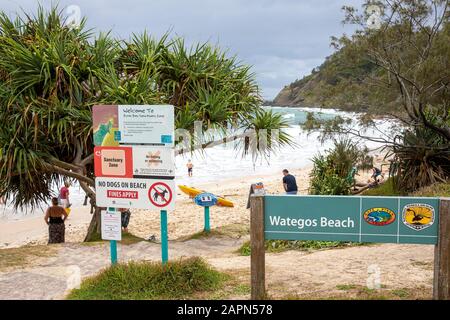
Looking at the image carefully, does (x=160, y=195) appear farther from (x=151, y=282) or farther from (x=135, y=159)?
(x=151, y=282)

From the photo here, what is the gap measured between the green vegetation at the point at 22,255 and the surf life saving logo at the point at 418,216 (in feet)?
19.6

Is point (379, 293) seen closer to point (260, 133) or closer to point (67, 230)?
point (260, 133)

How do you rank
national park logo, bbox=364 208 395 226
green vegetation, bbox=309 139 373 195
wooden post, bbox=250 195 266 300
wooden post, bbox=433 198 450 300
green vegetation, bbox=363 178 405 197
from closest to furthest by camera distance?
wooden post, bbox=433 198 450 300
national park logo, bbox=364 208 395 226
wooden post, bbox=250 195 266 300
green vegetation, bbox=363 178 405 197
green vegetation, bbox=309 139 373 195

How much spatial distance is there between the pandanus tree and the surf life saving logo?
6.16 m

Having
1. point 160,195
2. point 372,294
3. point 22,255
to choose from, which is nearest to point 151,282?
point 160,195

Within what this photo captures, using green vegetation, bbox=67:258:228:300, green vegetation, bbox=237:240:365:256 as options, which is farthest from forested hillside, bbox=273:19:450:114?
green vegetation, bbox=67:258:228:300

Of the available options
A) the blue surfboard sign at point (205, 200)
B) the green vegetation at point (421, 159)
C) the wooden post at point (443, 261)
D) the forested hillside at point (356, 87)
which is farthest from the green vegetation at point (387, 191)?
the wooden post at point (443, 261)

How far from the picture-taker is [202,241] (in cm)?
1145

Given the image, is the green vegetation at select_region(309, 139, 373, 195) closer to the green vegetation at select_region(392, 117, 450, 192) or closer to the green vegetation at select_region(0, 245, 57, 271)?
the green vegetation at select_region(392, 117, 450, 192)

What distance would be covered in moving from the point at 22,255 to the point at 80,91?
11.9 feet

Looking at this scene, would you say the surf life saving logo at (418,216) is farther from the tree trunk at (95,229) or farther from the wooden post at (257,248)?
the tree trunk at (95,229)

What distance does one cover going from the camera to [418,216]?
5266 mm

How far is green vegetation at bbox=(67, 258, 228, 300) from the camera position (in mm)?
5988

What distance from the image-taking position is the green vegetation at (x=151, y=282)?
5.99 metres
